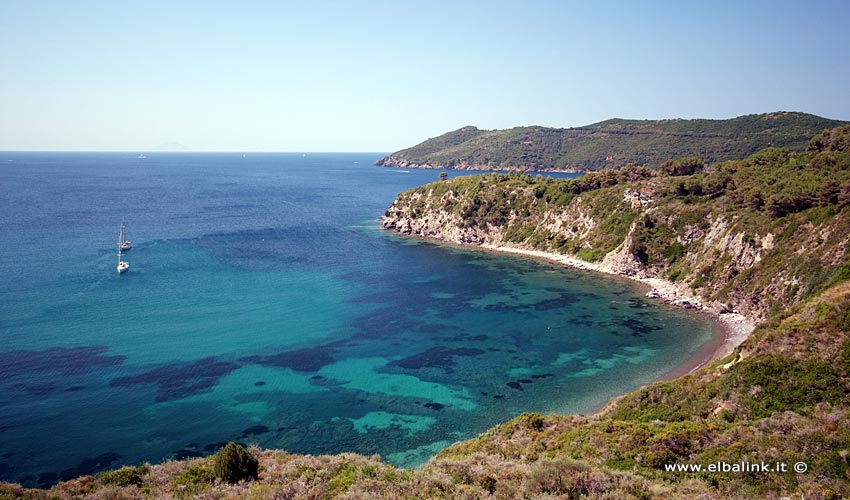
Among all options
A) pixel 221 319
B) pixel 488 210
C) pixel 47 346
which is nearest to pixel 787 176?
pixel 488 210

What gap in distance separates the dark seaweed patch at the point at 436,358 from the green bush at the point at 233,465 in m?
31.4

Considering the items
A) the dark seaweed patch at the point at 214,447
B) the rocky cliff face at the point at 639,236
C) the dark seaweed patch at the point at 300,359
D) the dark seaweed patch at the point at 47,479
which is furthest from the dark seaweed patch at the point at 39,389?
the rocky cliff face at the point at 639,236

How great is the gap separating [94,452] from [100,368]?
16186 mm

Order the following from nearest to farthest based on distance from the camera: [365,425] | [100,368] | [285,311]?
[365,425], [100,368], [285,311]

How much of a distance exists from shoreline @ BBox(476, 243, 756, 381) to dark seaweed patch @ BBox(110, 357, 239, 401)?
1780 inches

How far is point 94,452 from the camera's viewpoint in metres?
37.1

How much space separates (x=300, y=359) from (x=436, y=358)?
15285mm

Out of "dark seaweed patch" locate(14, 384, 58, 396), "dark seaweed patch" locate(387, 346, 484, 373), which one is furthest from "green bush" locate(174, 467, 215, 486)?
"dark seaweed patch" locate(387, 346, 484, 373)

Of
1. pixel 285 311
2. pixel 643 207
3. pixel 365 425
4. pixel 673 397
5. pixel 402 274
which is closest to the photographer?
pixel 673 397

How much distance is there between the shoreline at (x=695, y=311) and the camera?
178 feet

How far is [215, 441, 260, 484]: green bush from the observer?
23109 millimetres

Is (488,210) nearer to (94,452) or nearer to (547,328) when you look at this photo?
(547,328)

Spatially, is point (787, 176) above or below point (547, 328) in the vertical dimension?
above

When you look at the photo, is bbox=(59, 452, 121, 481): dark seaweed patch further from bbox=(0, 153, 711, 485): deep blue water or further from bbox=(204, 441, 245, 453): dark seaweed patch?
bbox=(204, 441, 245, 453): dark seaweed patch
